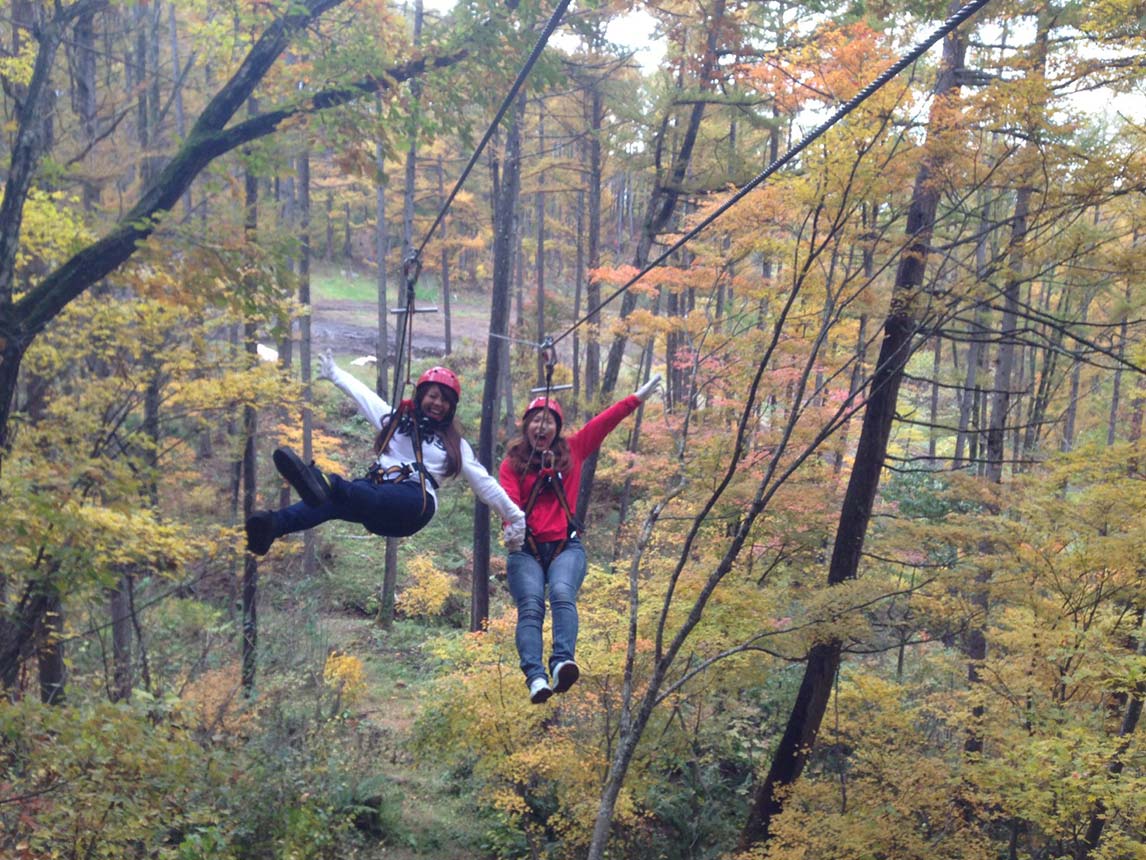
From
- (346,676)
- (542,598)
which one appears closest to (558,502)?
(542,598)

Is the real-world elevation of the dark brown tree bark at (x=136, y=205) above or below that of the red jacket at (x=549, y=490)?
above

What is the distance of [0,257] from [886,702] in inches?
327

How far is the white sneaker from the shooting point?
156 inches

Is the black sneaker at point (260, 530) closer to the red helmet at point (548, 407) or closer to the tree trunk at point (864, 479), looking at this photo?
the red helmet at point (548, 407)

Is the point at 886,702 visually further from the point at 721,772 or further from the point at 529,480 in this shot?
the point at 529,480

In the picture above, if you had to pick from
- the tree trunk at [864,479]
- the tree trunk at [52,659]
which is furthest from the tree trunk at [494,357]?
the tree trunk at [864,479]

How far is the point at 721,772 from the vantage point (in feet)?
34.8

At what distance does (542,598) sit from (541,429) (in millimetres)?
964

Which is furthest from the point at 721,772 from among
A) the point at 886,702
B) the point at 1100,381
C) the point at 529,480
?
the point at 1100,381

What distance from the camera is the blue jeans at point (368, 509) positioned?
3.95 m

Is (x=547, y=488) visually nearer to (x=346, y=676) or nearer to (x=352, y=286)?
(x=346, y=676)

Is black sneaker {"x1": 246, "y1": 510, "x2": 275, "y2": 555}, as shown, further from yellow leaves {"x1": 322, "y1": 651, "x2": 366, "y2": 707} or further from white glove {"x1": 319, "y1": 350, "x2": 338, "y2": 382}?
yellow leaves {"x1": 322, "y1": 651, "x2": 366, "y2": 707}

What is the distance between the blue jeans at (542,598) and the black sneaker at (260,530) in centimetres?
133

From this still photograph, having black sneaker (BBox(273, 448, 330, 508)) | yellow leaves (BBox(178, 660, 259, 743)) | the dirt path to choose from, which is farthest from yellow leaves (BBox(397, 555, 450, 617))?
black sneaker (BBox(273, 448, 330, 508))
